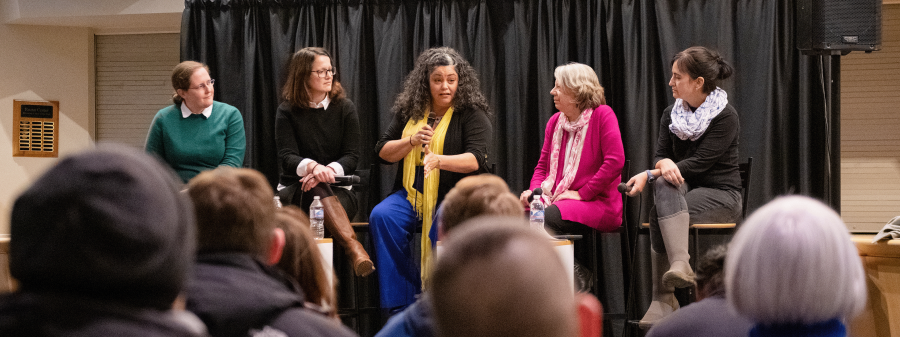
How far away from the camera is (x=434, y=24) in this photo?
522 cm

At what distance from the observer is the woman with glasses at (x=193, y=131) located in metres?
4.47

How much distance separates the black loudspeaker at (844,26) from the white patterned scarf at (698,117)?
660mm

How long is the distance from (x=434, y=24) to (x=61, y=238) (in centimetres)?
450

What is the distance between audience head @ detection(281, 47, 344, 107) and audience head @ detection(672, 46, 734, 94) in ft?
6.16

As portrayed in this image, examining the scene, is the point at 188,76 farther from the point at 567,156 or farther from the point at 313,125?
the point at 567,156

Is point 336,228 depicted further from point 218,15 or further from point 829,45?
point 829,45

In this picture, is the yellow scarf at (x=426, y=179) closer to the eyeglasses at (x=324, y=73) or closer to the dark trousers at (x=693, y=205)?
the eyeglasses at (x=324, y=73)

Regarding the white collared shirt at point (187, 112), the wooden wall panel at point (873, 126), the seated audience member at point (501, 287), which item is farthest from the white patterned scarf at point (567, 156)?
the seated audience member at point (501, 287)

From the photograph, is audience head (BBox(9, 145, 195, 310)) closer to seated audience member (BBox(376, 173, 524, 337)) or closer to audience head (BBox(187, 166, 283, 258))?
audience head (BBox(187, 166, 283, 258))

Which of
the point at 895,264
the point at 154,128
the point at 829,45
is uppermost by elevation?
the point at 829,45

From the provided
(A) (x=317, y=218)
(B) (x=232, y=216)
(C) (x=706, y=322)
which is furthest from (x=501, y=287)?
(A) (x=317, y=218)

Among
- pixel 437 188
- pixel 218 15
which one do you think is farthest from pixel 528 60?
pixel 218 15

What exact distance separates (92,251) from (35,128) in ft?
19.7

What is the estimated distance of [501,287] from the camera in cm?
81
